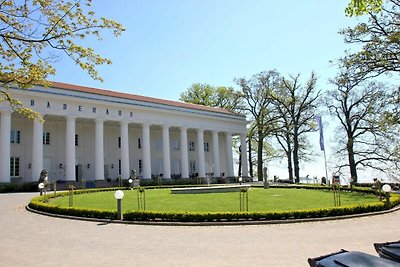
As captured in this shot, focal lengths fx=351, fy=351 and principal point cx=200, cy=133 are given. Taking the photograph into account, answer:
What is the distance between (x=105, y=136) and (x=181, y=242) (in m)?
39.8

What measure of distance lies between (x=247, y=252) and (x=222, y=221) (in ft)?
17.5

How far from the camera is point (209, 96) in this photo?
72.1 metres

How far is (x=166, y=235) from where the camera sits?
12.0 m

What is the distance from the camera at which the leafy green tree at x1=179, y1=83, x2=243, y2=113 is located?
228ft

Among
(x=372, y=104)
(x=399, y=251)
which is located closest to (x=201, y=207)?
(x=399, y=251)

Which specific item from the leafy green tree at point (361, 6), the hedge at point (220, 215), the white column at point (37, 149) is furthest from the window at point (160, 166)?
the leafy green tree at point (361, 6)

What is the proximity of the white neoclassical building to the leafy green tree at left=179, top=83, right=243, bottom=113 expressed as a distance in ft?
33.1

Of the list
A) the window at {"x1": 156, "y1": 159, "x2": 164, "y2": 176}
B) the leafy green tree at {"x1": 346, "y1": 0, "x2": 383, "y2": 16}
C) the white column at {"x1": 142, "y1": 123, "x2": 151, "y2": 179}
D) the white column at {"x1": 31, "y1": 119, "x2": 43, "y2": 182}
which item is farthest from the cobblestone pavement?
the window at {"x1": 156, "y1": 159, "x2": 164, "y2": 176}

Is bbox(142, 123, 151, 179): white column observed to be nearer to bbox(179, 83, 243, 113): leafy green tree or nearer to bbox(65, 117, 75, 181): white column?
bbox(65, 117, 75, 181): white column

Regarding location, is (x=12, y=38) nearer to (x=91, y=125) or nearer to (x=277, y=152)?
(x=91, y=125)

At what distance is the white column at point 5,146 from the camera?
3512 centimetres

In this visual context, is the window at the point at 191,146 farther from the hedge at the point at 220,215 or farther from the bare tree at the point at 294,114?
the hedge at the point at 220,215

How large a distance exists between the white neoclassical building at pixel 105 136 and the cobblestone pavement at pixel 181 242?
25544 mm

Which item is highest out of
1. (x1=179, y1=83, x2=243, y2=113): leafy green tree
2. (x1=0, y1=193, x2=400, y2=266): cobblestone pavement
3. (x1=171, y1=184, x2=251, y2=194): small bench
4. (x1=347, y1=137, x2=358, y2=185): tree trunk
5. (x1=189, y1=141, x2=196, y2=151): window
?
(x1=179, y1=83, x2=243, y2=113): leafy green tree
